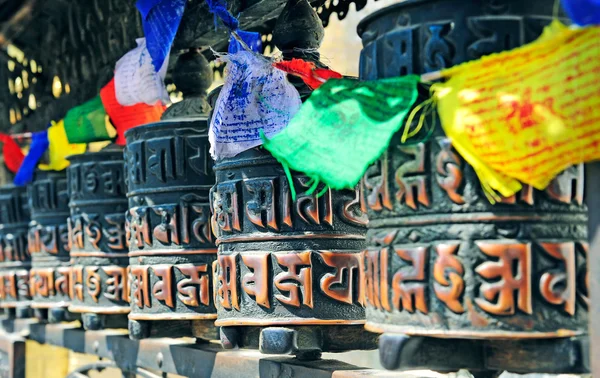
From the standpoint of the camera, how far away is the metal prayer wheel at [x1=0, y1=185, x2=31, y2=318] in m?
3.80

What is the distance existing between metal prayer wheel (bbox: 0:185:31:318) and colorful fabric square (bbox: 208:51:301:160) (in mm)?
1975

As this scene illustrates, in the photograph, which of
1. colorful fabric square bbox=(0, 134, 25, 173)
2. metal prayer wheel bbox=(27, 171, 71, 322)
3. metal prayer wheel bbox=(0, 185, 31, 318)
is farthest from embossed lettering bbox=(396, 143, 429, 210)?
colorful fabric square bbox=(0, 134, 25, 173)

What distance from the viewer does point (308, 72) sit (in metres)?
1.95

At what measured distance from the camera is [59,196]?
3.36 m

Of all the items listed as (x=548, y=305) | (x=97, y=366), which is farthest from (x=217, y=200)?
(x=97, y=366)

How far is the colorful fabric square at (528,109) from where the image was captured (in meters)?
1.27

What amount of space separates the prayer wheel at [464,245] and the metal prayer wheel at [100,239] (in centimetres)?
145

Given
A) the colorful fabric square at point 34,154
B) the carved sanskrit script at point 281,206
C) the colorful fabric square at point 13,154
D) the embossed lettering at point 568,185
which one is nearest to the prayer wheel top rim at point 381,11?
the embossed lettering at point 568,185

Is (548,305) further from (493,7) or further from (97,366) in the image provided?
(97,366)

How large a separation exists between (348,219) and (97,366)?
1370 mm

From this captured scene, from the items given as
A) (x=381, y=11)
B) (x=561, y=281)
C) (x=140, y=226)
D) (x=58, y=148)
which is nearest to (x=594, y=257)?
(x=561, y=281)

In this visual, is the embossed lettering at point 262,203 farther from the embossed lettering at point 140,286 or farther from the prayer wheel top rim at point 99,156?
the prayer wheel top rim at point 99,156

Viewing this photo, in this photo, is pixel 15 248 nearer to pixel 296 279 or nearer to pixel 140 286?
pixel 140 286

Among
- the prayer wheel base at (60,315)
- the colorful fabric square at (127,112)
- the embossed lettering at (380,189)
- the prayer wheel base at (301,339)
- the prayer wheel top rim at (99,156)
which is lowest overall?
the prayer wheel base at (60,315)
